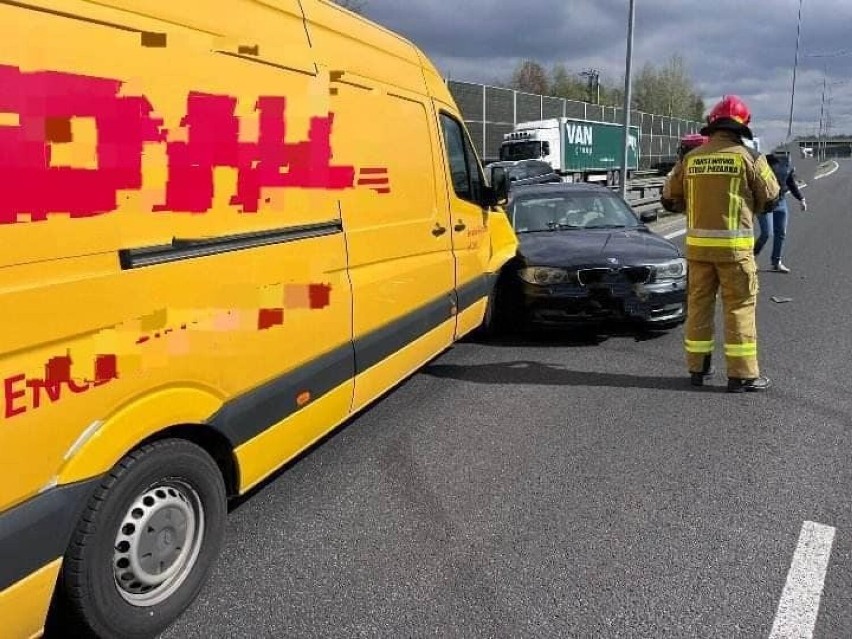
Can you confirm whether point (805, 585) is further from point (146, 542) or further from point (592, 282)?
point (592, 282)

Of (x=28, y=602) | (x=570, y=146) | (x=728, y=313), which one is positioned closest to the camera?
(x=28, y=602)

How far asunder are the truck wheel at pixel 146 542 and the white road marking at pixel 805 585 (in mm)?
2080

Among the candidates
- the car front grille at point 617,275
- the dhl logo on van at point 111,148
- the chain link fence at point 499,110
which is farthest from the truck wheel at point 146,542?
the chain link fence at point 499,110

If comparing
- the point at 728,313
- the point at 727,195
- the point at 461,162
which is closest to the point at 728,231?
the point at 727,195

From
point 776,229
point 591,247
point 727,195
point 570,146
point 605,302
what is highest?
point 570,146

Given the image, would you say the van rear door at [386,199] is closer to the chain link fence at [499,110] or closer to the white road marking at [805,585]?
the white road marking at [805,585]

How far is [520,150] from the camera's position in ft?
104

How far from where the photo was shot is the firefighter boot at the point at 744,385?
5172 millimetres

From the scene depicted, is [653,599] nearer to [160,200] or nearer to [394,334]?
[394,334]

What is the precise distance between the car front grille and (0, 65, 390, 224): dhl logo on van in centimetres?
356

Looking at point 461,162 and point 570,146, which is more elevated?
point 570,146

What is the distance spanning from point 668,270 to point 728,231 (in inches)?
52.4

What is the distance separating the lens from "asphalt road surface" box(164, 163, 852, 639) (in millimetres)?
2738

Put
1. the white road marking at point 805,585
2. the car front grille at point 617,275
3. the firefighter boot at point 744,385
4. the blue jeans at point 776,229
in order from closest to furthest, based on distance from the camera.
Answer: the white road marking at point 805,585
the firefighter boot at point 744,385
the car front grille at point 617,275
the blue jeans at point 776,229
